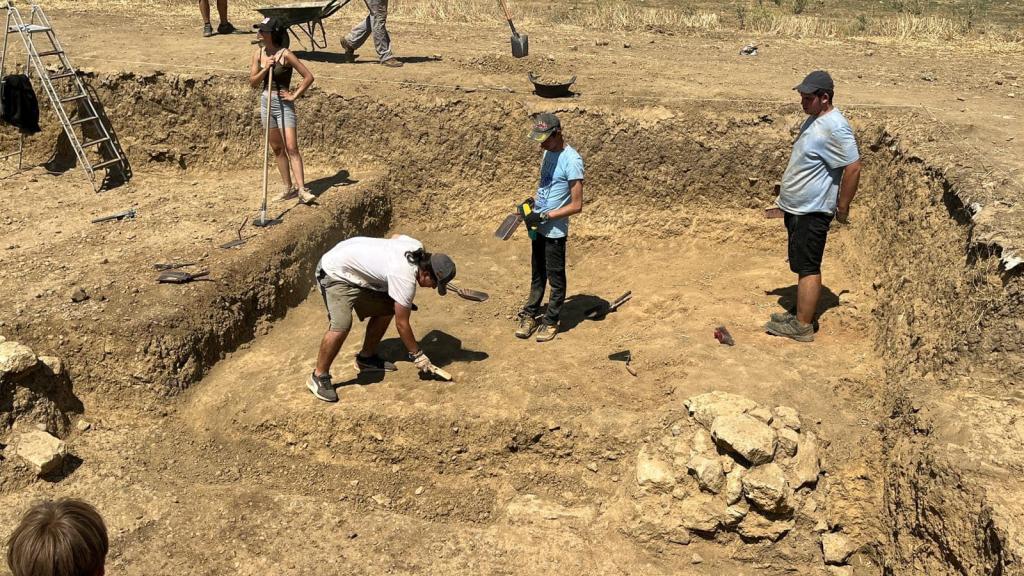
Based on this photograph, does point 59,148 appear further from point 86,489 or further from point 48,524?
point 48,524

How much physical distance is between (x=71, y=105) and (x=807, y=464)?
9.68 meters

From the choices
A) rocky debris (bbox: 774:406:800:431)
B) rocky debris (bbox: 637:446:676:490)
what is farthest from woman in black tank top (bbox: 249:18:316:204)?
rocky debris (bbox: 774:406:800:431)

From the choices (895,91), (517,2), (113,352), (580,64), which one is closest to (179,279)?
(113,352)

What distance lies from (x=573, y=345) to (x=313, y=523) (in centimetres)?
252

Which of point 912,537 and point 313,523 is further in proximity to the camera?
point 313,523

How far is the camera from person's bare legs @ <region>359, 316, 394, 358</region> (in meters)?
5.79

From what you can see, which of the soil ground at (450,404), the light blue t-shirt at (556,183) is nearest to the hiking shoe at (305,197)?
the soil ground at (450,404)

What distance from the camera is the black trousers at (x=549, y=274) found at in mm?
6070

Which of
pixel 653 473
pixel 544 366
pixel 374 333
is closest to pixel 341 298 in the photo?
pixel 374 333

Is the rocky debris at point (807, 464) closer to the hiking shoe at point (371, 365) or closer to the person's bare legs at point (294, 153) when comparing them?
the hiking shoe at point (371, 365)

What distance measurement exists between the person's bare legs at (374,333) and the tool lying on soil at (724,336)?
260cm

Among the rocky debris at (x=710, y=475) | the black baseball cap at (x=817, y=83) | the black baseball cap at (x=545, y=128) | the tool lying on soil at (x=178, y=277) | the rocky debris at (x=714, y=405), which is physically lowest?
the rocky debris at (x=710, y=475)

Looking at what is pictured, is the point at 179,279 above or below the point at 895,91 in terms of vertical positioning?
below

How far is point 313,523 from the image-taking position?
5051 millimetres
